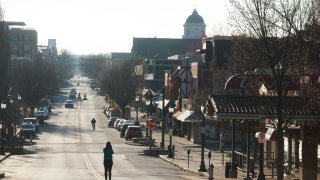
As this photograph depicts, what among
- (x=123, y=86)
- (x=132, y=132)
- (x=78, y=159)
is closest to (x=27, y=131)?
(x=132, y=132)

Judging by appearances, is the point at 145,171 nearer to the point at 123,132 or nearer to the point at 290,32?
the point at 290,32

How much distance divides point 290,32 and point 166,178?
1387cm

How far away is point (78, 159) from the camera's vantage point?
193 feet

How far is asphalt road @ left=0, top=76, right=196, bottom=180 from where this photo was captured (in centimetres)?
4466

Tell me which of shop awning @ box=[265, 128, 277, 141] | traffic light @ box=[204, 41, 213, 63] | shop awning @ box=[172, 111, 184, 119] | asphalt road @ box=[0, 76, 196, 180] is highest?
traffic light @ box=[204, 41, 213, 63]

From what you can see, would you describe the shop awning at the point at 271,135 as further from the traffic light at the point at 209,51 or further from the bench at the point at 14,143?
the traffic light at the point at 209,51

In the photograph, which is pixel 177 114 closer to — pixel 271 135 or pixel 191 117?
pixel 191 117

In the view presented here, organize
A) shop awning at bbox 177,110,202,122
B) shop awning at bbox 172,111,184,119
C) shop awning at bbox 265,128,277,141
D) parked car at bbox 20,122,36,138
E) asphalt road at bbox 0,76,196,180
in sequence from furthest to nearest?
shop awning at bbox 172,111,184,119, parked car at bbox 20,122,36,138, shop awning at bbox 177,110,202,122, asphalt road at bbox 0,76,196,180, shop awning at bbox 265,128,277,141

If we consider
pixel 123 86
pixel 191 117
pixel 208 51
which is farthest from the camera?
pixel 123 86

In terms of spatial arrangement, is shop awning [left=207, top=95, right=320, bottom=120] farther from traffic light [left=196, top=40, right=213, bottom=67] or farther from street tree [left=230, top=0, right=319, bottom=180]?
traffic light [left=196, top=40, right=213, bottom=67]

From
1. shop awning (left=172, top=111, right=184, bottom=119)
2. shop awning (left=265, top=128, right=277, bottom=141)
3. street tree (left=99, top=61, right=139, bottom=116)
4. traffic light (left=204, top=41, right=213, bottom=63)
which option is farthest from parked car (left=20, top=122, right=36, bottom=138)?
shop awning (left=265, top=128, right=277, bottom=141)

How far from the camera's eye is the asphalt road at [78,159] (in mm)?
44656

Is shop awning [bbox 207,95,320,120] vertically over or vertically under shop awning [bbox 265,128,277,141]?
over

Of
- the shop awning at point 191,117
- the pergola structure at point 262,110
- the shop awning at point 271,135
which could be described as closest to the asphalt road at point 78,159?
the shop awning at point 271,135
